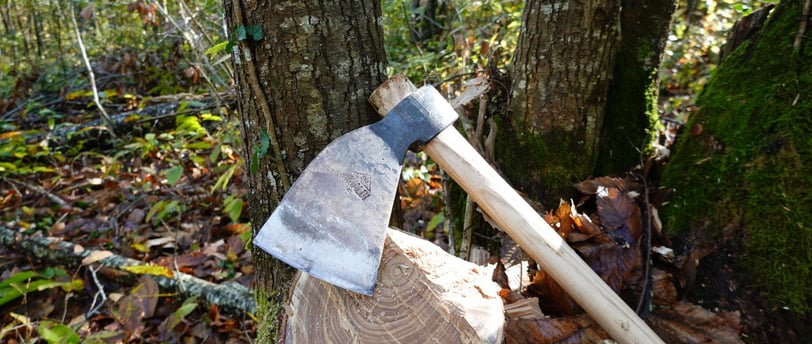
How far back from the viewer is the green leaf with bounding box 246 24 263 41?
4.90 feet

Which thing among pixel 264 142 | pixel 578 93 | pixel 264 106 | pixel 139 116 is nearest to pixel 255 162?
pixel 264 142

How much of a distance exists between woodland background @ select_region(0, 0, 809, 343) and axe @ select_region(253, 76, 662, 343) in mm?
413

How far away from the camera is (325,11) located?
4.96 feet

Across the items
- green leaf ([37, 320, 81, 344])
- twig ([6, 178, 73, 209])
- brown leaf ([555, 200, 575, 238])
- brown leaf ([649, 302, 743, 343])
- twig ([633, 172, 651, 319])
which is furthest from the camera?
twig ([6, 178, 73, 209])

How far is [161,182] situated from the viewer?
4.66 metres

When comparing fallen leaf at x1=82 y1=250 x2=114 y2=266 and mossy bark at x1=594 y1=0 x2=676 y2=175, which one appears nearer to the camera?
mossy bark at x1=594 y1=0 x2=676 y2=175

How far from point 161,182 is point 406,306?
4.23 m

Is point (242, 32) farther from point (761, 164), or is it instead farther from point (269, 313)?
point (761, 164)

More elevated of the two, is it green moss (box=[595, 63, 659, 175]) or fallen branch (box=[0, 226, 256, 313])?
green moss (box=[595, 63, 659, 175])

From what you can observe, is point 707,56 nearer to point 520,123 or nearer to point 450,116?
point 520,123

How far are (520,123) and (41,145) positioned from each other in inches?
224

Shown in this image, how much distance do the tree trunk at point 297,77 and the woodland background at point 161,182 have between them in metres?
0.05

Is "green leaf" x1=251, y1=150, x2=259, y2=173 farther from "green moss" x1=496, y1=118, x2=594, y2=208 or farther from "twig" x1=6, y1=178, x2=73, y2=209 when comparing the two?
"twig" x1=6, y1=178, x2=73, y2=209

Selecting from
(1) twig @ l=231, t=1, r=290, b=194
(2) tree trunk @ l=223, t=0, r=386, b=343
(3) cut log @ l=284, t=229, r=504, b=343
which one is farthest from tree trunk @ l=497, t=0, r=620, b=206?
(1) twig @ l=231, t=1, r=290, b=194
